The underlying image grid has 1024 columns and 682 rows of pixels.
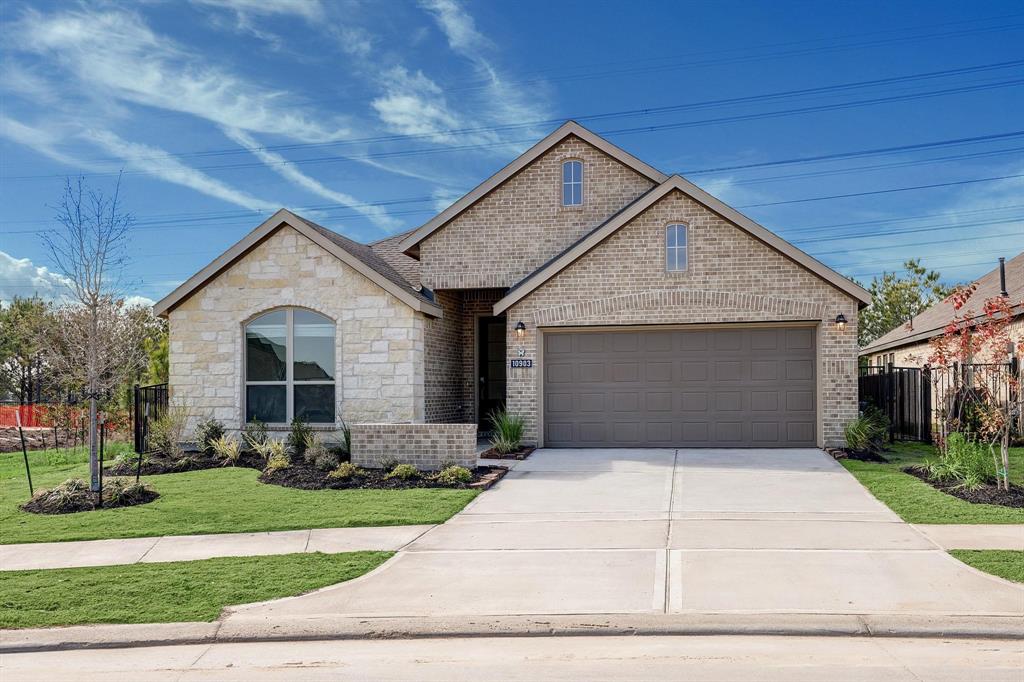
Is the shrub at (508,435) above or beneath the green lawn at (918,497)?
above

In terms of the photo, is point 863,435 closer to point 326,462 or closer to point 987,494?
point 987,494

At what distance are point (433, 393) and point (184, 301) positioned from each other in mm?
5550

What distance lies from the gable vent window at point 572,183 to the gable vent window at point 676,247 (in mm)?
3407

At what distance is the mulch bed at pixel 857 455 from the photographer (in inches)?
625

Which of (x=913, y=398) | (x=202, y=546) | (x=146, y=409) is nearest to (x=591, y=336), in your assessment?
(x=913, y=398)

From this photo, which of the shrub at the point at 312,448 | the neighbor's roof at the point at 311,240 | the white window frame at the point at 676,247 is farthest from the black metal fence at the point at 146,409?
the white window frame at the point at 676,247

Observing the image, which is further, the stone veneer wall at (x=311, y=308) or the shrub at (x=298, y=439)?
the stone veneer wall at (x=311, y=308)

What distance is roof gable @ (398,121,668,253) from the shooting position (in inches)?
794

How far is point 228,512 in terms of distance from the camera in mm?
11414

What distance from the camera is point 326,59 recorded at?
24484 mm

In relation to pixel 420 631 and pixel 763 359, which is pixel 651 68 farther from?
pixel 420 631

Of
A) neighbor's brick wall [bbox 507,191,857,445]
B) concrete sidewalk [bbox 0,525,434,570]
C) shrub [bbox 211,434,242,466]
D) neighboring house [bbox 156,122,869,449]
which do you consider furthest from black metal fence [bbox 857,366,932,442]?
concrete sidewalk [bbox 0,525,434,570]

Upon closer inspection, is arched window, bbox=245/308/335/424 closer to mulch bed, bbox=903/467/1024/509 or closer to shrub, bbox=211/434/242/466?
shrub, bbox=211/434/242/466

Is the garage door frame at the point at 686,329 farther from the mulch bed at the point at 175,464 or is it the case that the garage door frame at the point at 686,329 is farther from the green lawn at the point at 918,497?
the mulch bed at the point at 175,464
